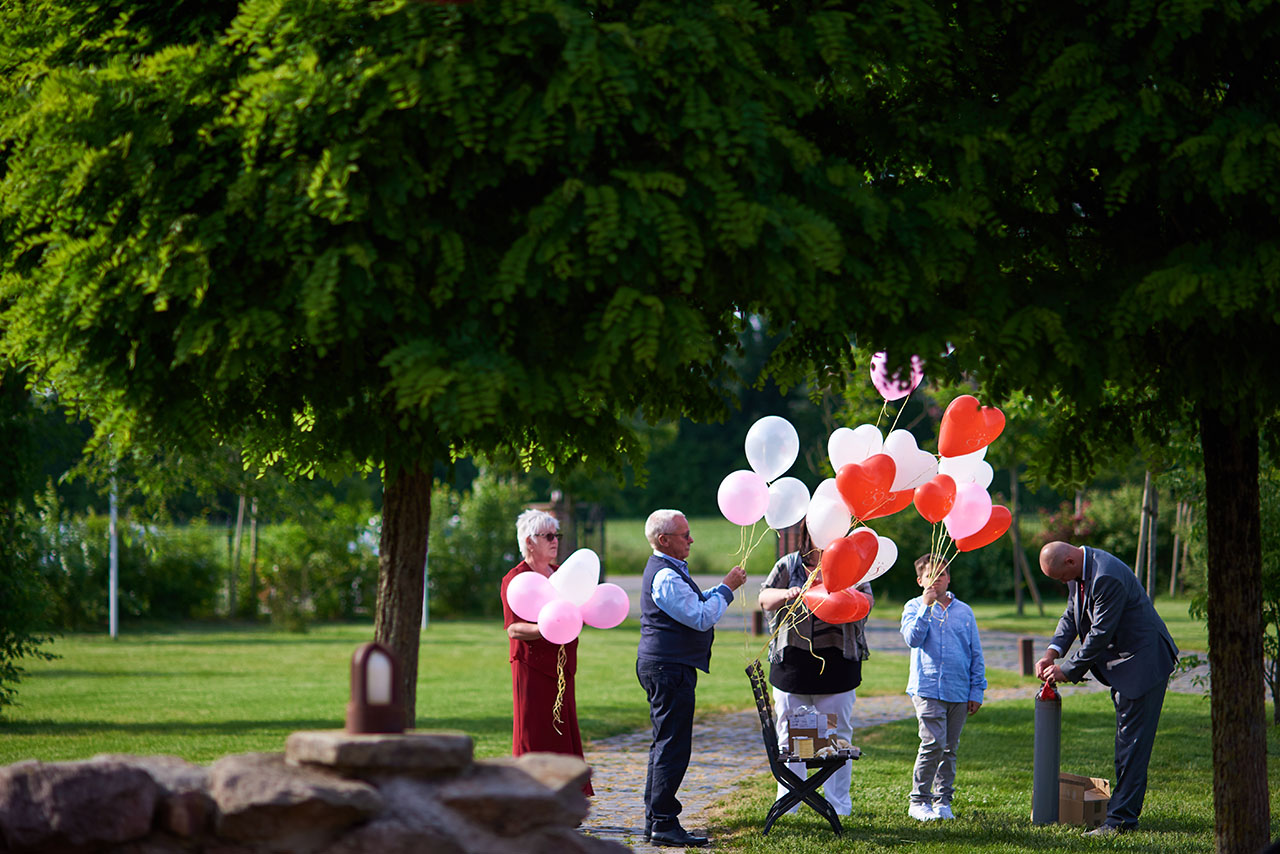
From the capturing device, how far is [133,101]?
181 inches

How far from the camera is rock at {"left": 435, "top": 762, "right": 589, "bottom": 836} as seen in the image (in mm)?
3969

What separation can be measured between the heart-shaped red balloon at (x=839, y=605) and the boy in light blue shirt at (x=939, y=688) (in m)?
0.69

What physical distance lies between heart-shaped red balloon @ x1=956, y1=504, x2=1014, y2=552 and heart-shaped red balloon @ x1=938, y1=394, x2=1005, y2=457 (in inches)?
27.9

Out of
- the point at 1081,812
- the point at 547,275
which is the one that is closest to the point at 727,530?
the point at 1081,812

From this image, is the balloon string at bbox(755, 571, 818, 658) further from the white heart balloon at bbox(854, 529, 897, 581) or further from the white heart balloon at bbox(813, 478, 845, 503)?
the white heart balloon at bbox(854, 529, 897, 581)

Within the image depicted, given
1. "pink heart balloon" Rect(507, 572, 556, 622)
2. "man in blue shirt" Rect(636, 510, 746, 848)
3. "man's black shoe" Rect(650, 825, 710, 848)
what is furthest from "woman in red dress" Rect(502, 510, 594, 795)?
"man's black shoe" Rect(650, 825, 710, 848)

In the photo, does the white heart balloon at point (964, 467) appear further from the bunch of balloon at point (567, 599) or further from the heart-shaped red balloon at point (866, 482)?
the bunch of balloon at point (567, 599)

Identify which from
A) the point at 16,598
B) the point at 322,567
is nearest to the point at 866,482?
the point at 16,598

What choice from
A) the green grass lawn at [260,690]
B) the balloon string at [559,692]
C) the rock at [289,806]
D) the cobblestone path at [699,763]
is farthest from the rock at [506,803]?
the green grass lawn at [260,690]

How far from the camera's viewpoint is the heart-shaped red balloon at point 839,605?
7.57m

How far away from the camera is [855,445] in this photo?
839cm

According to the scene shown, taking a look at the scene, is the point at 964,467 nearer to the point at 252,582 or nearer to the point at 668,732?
the point at 668,732

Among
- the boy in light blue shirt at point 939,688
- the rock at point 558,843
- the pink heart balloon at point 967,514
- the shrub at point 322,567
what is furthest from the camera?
the shrub at point 322,567

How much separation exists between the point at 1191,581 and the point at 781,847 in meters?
9.99
